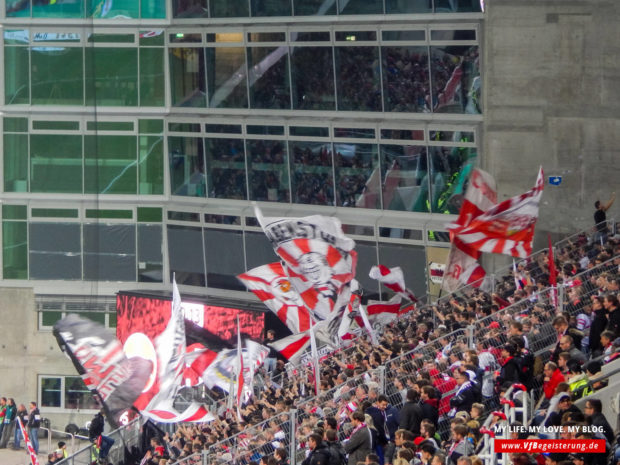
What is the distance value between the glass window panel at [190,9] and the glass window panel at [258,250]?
5480 mm

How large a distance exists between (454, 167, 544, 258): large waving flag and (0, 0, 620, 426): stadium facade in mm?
4741

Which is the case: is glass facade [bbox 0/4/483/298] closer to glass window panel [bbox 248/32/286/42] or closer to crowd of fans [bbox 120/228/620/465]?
glass window panel [bbox 248/32/286/42]

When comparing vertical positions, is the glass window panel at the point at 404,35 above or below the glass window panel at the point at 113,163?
above

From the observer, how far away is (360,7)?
3206 centimetres

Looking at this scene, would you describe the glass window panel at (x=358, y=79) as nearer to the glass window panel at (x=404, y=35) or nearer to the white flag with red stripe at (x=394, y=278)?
the glass window panel at (x=404, y=35)

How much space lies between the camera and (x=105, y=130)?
36.6 m

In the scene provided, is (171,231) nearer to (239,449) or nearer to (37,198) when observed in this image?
(37,198)

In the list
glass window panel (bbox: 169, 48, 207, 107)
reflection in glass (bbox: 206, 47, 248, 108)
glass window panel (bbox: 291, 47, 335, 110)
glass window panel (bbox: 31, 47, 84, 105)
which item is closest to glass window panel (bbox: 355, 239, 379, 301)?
glass window panel (bbox: 291, 47, 335, 110)

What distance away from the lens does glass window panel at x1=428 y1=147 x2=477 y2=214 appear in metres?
31.2

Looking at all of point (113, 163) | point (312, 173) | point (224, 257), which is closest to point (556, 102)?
point (312, 173)

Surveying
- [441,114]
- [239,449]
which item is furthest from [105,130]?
[239,449]

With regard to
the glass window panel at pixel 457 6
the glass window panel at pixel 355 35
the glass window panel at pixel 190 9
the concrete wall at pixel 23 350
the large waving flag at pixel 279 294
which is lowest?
the concrete wall at pixel 23 350

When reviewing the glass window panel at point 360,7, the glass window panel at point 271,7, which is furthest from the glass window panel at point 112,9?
the glass window panel at point 360,7

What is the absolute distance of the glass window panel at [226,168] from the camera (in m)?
35.2
